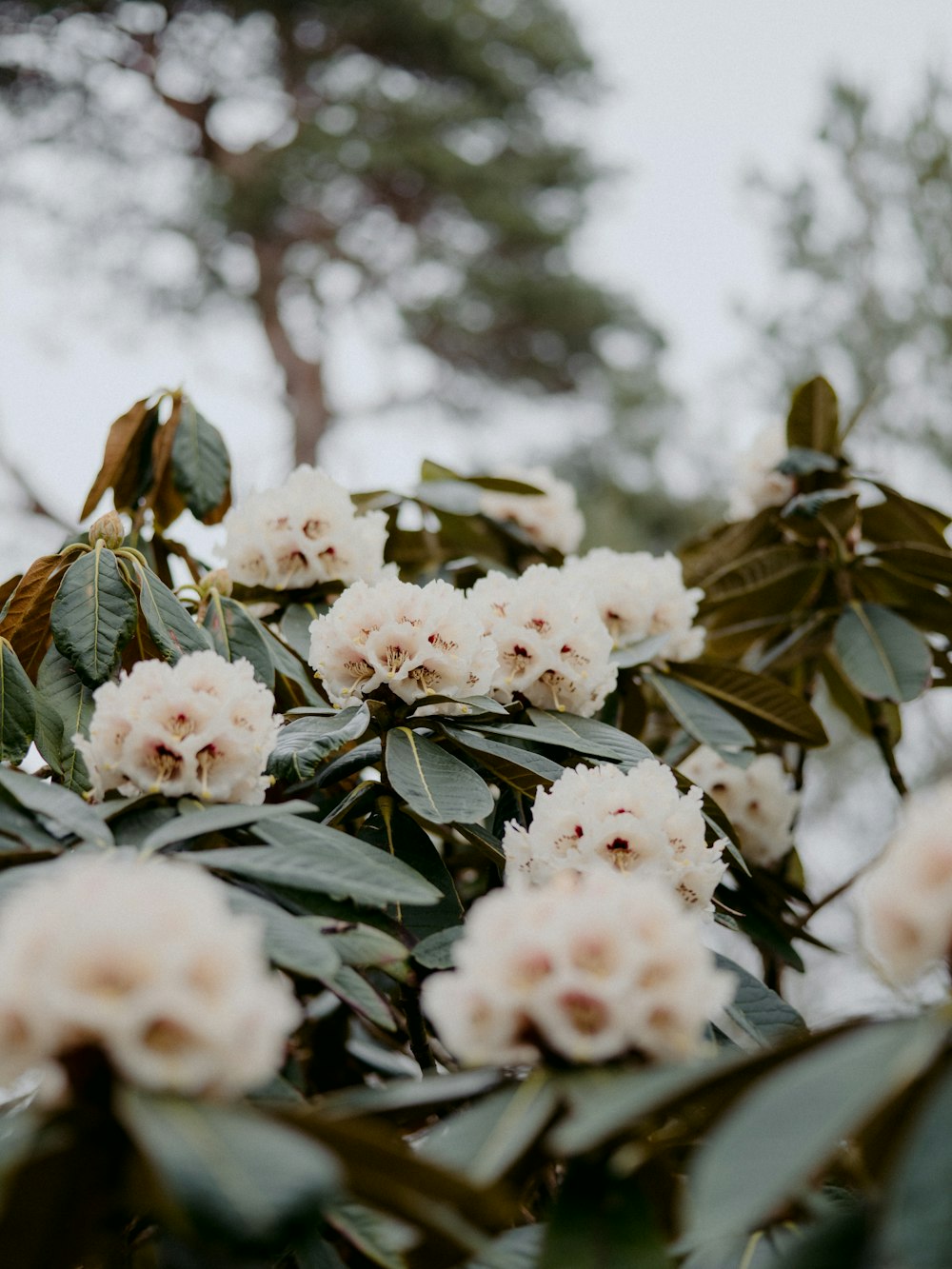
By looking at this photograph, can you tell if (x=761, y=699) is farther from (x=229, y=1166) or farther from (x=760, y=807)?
(x=229, y=1166)

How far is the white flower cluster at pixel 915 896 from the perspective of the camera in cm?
64

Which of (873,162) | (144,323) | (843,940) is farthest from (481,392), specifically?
(843,940)

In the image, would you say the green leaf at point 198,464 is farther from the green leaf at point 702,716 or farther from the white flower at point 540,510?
the green leaf at point 702,716

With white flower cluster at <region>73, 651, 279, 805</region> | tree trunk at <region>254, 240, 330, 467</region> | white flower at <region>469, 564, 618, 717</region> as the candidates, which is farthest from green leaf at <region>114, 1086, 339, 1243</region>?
tree trunk at <region>254, 240, 330, 467</region>

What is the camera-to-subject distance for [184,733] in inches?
40.8

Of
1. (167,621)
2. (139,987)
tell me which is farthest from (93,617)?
(139,987)

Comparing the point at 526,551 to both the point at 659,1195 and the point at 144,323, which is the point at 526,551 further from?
the point at 144,323

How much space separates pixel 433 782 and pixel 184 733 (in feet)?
0.83

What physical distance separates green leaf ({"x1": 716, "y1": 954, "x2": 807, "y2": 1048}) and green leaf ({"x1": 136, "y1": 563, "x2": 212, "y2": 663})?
669 millimetres

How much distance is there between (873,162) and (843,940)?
580 centimetres

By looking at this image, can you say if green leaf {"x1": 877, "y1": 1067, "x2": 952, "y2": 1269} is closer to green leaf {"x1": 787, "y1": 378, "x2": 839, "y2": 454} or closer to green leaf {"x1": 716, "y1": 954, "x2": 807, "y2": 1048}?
green leaf {"x1": 716, "y1": 954, "x2": 807, "y2": 1048}

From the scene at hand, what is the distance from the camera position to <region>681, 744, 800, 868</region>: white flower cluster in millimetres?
1862

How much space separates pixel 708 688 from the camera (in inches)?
65.6

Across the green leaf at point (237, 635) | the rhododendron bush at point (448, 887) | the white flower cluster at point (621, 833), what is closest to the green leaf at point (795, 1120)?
the rhododendron bush at point (448, 887)
